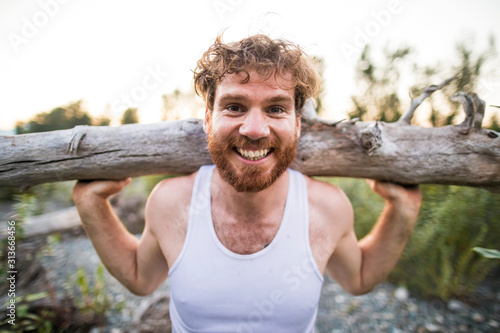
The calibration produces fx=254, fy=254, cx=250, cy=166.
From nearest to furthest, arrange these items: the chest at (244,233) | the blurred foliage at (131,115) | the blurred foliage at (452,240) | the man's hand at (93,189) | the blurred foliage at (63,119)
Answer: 1. the chest at (244,233)
2. the man's hand at (93,189)
3. the blurred foliage at (63,119)
4. the blurred foliage at (452,240)
5. the blurred foliage at (131,115)

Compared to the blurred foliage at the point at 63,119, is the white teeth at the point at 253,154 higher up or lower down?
higher up

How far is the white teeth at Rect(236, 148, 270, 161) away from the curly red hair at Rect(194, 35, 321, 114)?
41 cm

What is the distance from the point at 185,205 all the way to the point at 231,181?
41 centimetres

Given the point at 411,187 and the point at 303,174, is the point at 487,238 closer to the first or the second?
the point at 411,187

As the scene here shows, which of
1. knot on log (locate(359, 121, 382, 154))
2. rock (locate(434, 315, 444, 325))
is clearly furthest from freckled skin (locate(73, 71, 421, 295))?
rock (locate(434, 315, 444, 325))

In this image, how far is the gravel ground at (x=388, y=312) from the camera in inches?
121

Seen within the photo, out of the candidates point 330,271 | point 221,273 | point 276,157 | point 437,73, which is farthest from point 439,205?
point 221,273

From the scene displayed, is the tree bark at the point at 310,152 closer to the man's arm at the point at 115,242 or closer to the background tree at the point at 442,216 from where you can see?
the man's arm at the point at 115,242

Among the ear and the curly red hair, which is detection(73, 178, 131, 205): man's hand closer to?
the ear

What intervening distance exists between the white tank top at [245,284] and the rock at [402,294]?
106 inches

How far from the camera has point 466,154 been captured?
1.57m

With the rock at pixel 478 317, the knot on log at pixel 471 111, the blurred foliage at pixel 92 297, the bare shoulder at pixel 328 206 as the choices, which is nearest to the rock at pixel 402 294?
the rock at pixel 478 317

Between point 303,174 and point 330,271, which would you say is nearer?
point 303,174

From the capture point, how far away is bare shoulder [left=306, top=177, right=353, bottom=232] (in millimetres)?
1737
